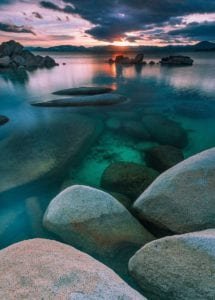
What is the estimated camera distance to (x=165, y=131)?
13.8 meters

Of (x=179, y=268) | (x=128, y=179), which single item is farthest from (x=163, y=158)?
(x=179, y=268)

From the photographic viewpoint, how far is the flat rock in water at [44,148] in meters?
9.15

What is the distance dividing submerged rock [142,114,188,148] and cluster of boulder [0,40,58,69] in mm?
61820

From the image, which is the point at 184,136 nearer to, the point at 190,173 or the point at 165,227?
the point at 190,173

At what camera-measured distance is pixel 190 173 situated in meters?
5.92

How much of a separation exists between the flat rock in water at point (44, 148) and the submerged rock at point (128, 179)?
8.44 ft

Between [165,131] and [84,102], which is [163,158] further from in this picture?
[84,102]

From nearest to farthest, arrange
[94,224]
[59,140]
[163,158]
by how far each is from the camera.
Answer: [94,224] < [163,158] < [59,140]

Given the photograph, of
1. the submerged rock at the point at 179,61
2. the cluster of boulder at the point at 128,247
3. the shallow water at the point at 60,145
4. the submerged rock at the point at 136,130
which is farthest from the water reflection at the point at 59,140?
the submerged rock at the point at 179,61

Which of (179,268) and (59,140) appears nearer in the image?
(179,268)

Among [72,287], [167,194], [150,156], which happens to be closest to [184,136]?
[150,156]

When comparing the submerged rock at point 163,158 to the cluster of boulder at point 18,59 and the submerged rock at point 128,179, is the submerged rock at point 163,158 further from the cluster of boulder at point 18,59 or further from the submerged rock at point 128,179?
the cluster of boulder at point 18,59

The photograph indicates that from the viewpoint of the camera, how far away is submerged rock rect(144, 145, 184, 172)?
9430 millimetres

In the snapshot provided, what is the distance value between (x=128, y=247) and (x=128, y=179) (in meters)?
2.94
